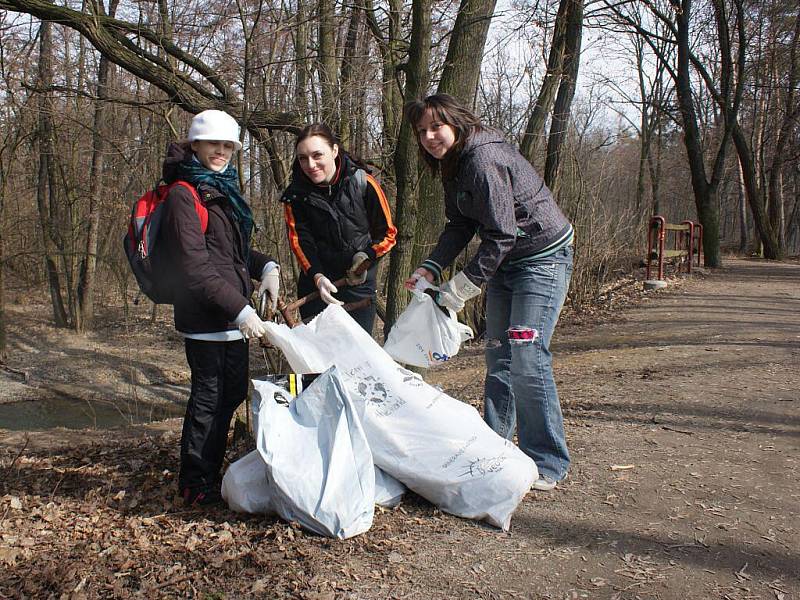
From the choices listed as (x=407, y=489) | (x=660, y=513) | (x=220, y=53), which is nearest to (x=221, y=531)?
(x=407, y=489)

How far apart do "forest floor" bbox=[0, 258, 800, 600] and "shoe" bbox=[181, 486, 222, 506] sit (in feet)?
0.18

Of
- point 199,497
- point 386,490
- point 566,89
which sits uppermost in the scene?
point 566,89

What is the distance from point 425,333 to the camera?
10.5ft

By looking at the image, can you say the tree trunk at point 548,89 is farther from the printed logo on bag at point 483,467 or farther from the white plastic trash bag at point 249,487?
the white plastic trash bag at point 249,487

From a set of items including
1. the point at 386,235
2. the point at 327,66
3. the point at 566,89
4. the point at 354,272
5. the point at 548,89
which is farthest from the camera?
the point at 566,89

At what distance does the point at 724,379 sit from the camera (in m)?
5.26

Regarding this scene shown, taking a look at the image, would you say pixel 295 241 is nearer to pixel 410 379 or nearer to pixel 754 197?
pixel 410 379

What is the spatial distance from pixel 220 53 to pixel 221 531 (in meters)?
4.39

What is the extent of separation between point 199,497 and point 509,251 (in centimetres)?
178

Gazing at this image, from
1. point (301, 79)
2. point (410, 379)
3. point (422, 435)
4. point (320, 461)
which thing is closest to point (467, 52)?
point (301, 79)

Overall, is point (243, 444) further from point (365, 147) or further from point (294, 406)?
point (365, 147)

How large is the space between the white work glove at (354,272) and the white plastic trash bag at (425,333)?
1.57 feet

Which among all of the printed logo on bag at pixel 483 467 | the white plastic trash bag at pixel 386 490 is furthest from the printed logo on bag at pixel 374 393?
the printed logo on bag at pixel 483 467

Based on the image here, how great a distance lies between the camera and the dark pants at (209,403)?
3100 mm
